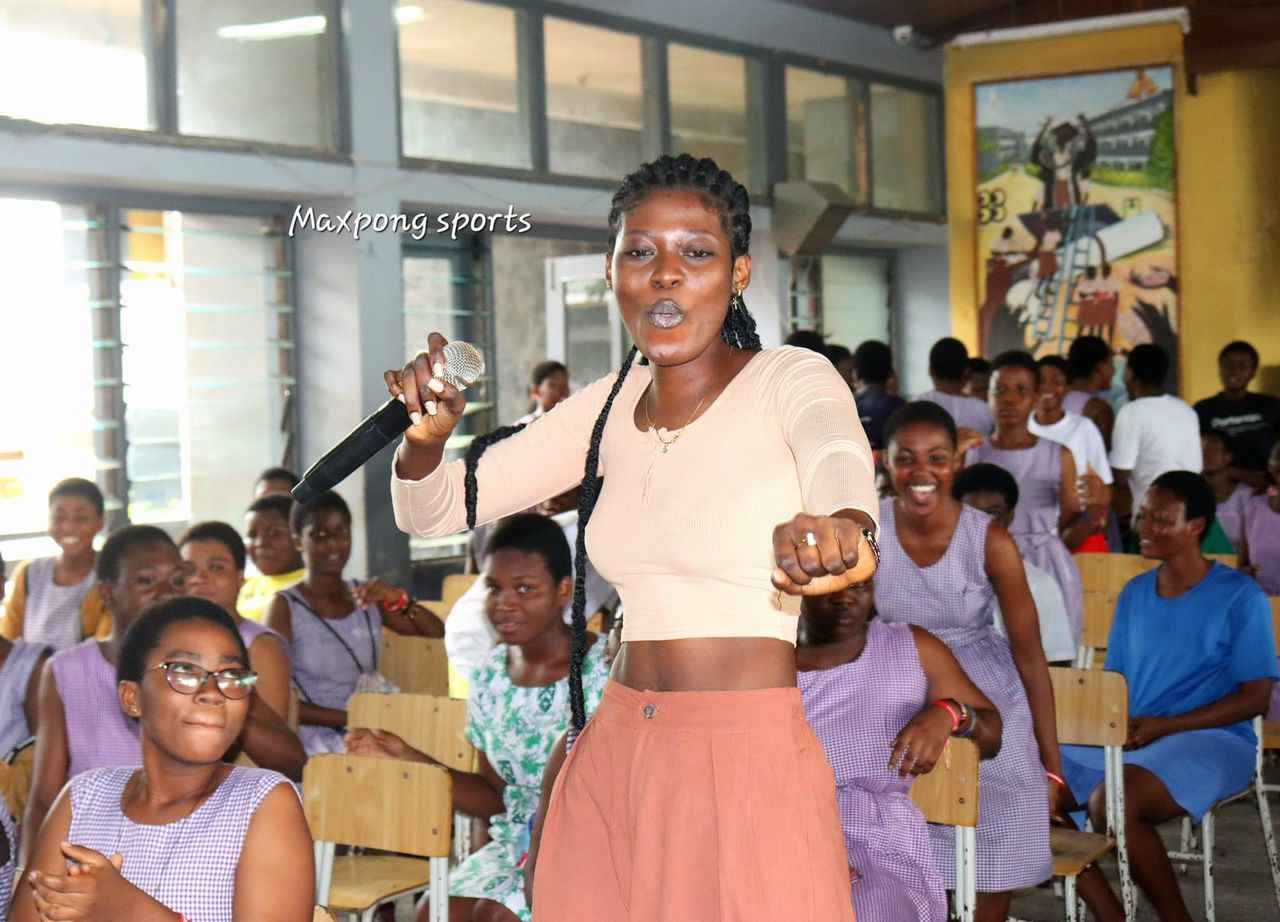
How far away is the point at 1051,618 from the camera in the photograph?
4.80m

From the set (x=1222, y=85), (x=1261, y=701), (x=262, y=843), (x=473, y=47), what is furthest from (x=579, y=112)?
(x=262, y=843)

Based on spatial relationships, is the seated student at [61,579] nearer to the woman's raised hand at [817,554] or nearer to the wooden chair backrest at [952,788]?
the wooden chair backrest at [952,788]

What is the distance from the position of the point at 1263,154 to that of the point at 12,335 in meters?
8.67

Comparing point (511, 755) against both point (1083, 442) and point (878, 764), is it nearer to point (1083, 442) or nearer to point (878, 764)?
point (878, 764)

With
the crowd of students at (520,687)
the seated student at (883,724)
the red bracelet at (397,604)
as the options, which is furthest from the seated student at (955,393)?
the seated student at (883,724)

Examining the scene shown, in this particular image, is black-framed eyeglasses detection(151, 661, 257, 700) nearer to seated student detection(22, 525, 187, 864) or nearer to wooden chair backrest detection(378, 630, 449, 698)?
seated student detection(22, 525, 187, 864)

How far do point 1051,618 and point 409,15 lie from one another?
187 inches

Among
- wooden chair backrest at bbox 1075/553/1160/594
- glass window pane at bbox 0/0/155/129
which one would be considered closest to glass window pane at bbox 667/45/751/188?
glass window pane at bbox 0/0/155/129

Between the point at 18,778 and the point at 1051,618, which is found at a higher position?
the point at 1051,618

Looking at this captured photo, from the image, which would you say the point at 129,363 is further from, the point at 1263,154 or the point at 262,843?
the point at 1263,154

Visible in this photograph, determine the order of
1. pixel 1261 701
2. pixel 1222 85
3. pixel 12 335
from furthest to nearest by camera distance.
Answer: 1. pixel 1222 85
2. pixel 12 335
3. pixel 1261 701

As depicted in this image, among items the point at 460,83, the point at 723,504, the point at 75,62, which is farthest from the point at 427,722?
the point at 460,83

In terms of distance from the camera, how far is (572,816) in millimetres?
1818

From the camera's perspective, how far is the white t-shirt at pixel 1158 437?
7.23 meters
